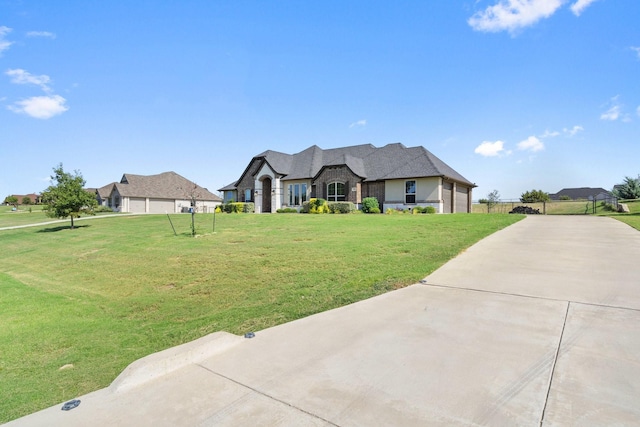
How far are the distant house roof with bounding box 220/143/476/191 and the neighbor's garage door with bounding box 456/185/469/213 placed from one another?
2.40ft

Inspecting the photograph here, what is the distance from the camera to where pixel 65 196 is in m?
20.7

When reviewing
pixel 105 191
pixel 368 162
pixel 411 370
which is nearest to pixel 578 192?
pixel 368 162

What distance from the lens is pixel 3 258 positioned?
14.6m

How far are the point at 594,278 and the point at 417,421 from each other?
567 cm

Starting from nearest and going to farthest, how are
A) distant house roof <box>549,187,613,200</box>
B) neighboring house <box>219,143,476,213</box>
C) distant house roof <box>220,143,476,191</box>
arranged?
1. neighboring house <box>219,143,476,213</box>
2. distant house roof <box>220,143,476,191</box>
3. distant house roof <box>549,187,613,200</box>

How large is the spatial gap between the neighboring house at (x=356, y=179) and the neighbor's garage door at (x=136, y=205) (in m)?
20.3

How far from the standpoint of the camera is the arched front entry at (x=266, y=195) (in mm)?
33781

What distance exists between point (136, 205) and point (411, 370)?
171 ft

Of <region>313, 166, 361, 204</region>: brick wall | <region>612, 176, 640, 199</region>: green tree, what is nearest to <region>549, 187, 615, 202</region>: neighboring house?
<region>612, 176, 640, 199</region>: green tree

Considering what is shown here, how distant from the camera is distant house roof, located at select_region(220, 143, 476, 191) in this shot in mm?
27234

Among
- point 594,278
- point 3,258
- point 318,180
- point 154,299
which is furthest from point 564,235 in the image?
point 3,258

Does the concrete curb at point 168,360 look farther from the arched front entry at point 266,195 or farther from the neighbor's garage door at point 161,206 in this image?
the neighbor's garage door at point 161,206

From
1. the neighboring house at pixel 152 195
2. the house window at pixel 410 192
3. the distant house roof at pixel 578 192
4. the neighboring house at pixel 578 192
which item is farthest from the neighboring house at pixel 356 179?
the distant house roof at pixel 578 192

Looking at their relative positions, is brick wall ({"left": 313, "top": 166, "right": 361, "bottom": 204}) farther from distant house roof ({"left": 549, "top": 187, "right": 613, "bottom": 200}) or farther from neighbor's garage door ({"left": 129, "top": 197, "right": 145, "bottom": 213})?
distant house roof ({"left": 549, "top": 187, "right": 613, "bottom": 200})
